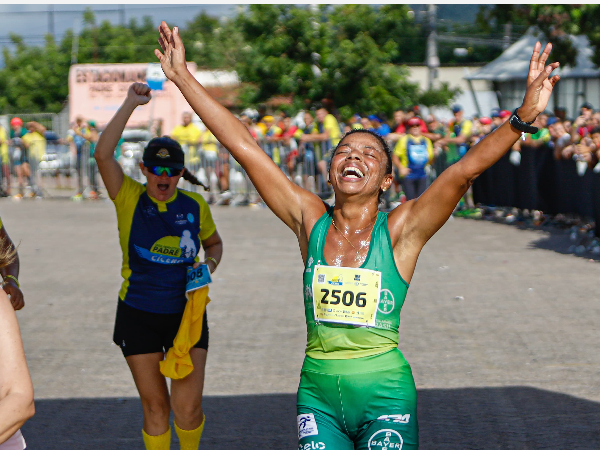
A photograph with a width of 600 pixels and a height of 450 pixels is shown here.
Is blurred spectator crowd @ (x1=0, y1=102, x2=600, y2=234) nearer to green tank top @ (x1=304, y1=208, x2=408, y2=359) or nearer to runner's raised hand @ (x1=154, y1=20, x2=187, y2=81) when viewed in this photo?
runner's raised hand @ (x1=154, y1=20, x2=187, y2=81)

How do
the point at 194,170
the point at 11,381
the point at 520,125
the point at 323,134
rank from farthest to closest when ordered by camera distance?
the point at 194,170 < the point at 323,134 < the point at 520,125 < the point at 11,381

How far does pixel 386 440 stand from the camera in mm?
3395

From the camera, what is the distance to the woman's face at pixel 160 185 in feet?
16.5

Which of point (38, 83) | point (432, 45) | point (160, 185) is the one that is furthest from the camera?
point (38, 83)

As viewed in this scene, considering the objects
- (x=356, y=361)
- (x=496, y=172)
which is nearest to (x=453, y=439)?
(x=356, y=361)

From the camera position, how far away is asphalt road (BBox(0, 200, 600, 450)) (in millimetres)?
5844

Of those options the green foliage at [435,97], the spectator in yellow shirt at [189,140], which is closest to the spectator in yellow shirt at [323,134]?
the spectator in yellow shirt at [189,140]

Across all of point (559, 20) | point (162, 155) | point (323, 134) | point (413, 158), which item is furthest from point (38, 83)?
point (162, 155)

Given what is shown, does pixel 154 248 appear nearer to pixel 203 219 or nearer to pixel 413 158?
pixel 203 219

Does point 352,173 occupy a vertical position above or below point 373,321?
above

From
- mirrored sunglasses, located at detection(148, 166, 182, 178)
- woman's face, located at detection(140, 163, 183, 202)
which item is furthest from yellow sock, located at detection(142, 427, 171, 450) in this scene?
mirrored sunglasses, located at detection(148, 166, 182, 178)

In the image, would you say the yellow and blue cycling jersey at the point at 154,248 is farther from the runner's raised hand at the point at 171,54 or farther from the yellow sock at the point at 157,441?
the runner's raised hand at the point at 171,54

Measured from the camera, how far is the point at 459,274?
37.7 feet

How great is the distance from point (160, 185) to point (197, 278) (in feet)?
1.81
